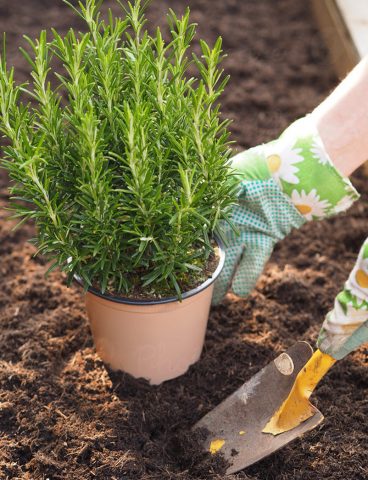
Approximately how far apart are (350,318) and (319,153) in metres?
0.54

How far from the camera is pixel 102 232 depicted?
170cm

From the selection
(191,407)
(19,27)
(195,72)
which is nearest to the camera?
(191,407)

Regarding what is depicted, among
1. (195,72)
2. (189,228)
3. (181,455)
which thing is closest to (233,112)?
(195,72)

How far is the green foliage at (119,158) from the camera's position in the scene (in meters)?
1.63

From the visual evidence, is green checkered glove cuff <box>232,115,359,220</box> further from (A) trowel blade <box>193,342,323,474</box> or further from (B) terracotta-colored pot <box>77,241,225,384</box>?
(A) trowel blade <box>193,342,323,474</box>

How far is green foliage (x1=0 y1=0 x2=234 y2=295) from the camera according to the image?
1.63 m

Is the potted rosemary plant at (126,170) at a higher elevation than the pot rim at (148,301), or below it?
higher

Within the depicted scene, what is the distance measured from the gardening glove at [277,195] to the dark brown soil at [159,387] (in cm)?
20

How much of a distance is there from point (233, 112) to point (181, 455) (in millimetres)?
1841

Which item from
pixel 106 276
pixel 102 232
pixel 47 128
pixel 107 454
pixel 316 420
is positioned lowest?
pixel 107 454

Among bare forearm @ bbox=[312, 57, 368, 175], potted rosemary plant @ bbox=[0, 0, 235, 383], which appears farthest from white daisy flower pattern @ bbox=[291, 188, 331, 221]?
potted rosemary plant @ bbox=[0, 0, 235, 383]

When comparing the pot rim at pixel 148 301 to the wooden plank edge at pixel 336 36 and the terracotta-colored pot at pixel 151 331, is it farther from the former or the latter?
the wooden plank edge at pixel 336 36

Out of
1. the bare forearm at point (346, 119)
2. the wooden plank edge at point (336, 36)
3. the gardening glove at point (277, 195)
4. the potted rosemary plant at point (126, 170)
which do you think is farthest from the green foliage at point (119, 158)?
the wooden plank edge at point (336, 36)

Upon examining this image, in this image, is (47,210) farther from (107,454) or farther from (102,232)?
(107,454)
